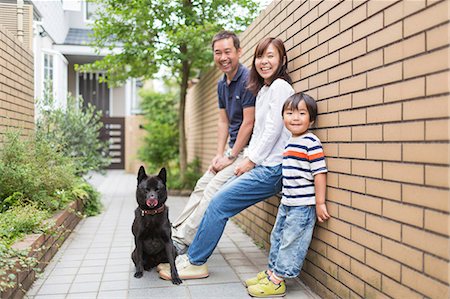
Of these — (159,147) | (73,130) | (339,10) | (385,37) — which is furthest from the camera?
(159,147)

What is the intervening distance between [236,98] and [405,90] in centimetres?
208

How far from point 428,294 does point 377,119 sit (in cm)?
88

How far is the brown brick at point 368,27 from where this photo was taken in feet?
7.05

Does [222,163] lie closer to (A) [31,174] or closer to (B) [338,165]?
(B) [338,165]

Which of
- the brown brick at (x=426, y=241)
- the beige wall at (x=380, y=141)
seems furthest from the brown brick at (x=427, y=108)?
the brown brick at (x=426, y=241)

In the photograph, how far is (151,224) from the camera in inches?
131

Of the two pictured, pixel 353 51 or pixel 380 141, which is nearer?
pixel 380 141

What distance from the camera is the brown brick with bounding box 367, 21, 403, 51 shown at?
1.99 m

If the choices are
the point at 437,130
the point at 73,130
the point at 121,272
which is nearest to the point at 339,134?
the point at 437,130

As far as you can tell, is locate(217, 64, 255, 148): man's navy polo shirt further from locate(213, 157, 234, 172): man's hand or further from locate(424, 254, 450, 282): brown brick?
locate(424, 254, 450, 282): brown brick

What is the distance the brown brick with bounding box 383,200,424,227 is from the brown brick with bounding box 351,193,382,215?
0.23 feet

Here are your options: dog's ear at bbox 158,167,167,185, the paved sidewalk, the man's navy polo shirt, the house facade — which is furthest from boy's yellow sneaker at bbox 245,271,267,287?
the house facade

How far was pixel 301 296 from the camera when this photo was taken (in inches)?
115

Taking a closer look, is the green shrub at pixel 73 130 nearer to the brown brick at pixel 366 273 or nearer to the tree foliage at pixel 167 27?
the tree foliage at pixel 167 27
